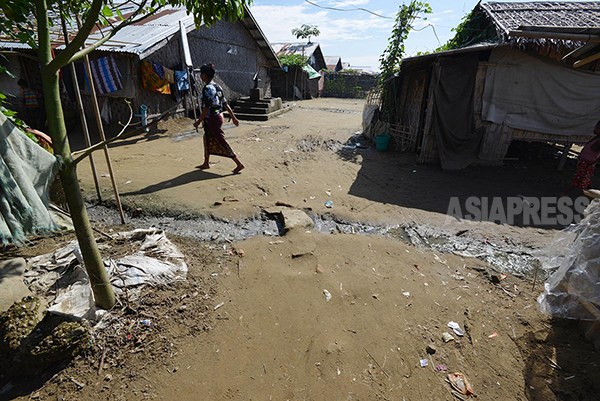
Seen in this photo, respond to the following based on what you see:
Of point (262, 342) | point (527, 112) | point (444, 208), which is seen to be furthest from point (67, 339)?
point (527, 112)

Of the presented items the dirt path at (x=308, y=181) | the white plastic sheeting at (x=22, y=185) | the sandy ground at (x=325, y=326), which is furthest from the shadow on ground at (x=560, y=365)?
the white plastic sheeting at (x=22, y=185)

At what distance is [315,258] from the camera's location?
360cm

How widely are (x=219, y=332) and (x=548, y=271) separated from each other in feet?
12.5

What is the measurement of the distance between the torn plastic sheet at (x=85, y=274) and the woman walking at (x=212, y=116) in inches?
109

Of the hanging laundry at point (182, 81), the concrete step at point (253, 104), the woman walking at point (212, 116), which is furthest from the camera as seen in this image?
the concrete step at point (253, 104)

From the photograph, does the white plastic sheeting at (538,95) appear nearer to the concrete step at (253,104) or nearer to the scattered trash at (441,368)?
the scattered trash at (441,368)

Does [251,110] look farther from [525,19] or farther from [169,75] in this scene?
[525,19]

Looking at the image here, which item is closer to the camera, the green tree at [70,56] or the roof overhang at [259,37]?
the green tree at [70,56]


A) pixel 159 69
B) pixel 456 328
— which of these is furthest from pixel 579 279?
pixel 159 69

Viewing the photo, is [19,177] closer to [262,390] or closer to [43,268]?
[43,268]

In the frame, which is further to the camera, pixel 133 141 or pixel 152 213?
pixel 133 141

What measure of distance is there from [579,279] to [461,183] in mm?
4184

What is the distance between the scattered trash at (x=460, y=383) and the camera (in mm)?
2195

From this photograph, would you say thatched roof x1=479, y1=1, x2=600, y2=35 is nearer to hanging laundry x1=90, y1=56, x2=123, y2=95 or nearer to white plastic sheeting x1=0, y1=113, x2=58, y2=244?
white plastic sheeting x1=0, y1=113, x2=58, y2=244
